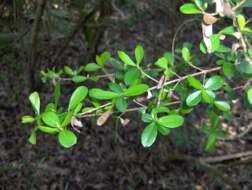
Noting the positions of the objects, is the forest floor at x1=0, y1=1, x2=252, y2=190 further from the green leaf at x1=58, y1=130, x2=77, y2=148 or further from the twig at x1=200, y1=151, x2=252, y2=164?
the green leaf at x1=58, y1=130, x2=77, y2=148

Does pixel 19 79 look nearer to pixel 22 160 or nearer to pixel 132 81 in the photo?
pixel 22 160

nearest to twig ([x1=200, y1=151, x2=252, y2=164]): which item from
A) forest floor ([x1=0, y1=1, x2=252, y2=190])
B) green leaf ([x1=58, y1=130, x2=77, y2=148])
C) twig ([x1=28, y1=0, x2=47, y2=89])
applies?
forest floor ([x1=0, y1=1, x2=252, y2=190])

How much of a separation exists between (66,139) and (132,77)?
29 centimetres

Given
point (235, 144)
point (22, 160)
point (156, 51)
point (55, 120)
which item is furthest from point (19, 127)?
point (55, 120)

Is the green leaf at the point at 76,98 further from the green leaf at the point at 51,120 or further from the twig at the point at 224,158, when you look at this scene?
the twig at the point at 224,158

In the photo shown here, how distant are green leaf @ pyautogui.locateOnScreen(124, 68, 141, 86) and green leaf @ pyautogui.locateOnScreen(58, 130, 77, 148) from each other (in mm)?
248

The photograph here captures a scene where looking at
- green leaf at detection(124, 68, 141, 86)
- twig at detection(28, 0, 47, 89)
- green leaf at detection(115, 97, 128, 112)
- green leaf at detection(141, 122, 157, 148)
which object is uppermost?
green leaf at detection(115, 97, 128, 112)

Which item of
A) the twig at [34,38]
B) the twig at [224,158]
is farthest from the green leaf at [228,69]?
the twig at [224,158]

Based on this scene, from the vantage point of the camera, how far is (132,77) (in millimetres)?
1163

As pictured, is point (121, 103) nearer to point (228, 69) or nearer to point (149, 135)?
point (149, 135)

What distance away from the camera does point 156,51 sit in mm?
3646

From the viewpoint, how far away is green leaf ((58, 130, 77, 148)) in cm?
96

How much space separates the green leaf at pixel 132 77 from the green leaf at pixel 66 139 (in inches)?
9.8

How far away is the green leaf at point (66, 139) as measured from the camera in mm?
965
